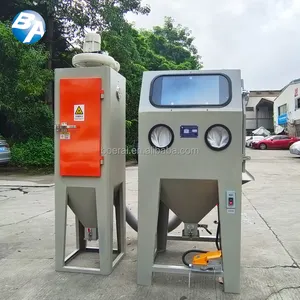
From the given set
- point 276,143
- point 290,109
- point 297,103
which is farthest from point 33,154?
point 290,109

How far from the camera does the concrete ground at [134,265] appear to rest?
9.63 ft

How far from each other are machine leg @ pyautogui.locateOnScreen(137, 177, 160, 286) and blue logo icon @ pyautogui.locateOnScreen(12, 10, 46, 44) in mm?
9951

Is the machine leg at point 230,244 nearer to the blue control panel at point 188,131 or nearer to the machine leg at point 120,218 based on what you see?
the blue control panel at point 188,131

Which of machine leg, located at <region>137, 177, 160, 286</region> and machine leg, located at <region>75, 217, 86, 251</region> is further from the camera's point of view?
machine leg, located at <region>75, 217, 86, 251</region>

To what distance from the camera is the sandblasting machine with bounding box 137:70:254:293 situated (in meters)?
2.89

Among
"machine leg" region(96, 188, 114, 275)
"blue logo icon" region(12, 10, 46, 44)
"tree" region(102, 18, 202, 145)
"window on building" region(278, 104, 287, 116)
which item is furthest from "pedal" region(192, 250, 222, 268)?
"window on building" region(278, 104, 287, 116)

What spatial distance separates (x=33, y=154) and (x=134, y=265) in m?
10.3

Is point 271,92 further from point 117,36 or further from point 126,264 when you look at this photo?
point 126,264

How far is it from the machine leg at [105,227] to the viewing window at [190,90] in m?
0.99

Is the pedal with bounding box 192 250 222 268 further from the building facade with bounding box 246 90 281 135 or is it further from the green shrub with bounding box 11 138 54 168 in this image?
the building facade with bounding box 246 90 281 135

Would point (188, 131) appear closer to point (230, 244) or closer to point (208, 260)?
point (230, 244)

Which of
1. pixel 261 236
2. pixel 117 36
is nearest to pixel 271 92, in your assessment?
pixel 117 36

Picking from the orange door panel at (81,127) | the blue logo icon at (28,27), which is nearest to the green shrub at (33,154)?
the blue logo icon at (28,27)

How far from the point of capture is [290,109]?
30.7 meters
